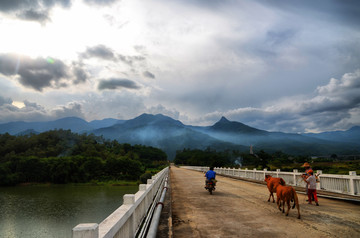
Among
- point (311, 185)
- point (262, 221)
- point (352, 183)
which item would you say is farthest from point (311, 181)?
point (262, 221)

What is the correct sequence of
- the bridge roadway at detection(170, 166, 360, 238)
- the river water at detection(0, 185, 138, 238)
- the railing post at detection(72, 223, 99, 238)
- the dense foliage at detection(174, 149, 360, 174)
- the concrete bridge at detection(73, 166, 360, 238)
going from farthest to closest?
the dense foliage at detection(174, 149, 360, 174) → the river water at detection(0, 185, 138, 238) → the bridge roadway at detection(170, 166, 360, 238) → the concrete bridge at detection(73, 166, 360, 238) → the railing post at detection(72, 223, 99, 238)

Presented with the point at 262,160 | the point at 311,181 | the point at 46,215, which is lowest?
the point at 46,215

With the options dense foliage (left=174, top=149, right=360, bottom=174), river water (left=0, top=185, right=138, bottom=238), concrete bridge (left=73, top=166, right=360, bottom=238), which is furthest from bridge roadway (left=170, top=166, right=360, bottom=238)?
dense foliage (left=174, top=149, right=360, bottom=174)

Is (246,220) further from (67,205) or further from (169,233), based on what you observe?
(67,205)

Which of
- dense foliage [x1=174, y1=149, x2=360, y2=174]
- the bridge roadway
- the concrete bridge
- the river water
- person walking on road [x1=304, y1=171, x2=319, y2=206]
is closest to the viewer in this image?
the concrete bridge

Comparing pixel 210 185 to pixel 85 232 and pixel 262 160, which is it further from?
pixel 262 160

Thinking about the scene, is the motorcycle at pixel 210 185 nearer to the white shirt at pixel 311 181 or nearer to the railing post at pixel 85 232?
the white shirt at pixel 311 181

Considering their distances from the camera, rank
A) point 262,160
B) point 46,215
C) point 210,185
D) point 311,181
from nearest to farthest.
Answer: point 311,181 < point 210,185 < point 46,215 < point 262,160

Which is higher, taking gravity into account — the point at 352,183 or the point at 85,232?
the point at 85,232

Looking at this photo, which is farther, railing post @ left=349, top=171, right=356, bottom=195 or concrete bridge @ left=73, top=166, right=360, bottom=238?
railing post @ left=349, top=171, right=356, bottom=195

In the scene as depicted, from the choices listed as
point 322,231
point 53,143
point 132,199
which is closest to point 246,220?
point 322,231

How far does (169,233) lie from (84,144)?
511 feet

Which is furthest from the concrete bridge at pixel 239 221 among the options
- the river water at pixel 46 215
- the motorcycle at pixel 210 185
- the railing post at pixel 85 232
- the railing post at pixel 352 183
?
the river water at pixel 46 215

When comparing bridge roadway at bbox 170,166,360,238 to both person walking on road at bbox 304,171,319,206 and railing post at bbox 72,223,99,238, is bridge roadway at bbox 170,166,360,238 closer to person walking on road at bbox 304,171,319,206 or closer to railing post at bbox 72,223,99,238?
person walking on road at bbox 304,171,319,206
